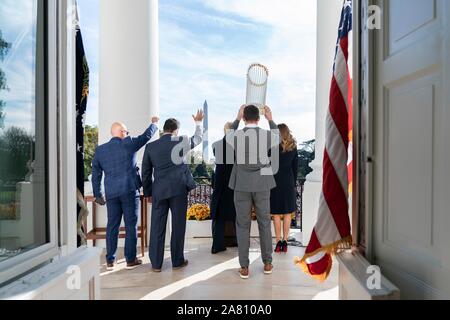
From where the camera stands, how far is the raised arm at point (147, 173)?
3.77m

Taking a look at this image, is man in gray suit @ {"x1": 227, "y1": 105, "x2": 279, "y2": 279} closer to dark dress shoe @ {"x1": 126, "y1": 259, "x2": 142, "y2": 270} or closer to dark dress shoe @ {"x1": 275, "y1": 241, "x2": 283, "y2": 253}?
dark dress shoe @ {"x1": 275, "y1": 241, "x2": 283, "y2": 253}

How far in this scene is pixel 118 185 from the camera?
378 centimetres

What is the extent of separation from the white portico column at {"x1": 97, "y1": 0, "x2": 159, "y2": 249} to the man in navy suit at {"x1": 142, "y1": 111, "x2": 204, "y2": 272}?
4.13ft

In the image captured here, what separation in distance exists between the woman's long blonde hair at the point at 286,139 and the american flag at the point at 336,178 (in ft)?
8.20

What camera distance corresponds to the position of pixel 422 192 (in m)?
1.23

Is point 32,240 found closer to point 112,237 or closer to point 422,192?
point 422,192

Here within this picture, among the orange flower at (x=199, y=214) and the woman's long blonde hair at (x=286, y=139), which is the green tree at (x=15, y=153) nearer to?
the woman's long blonde hair at (x=286, y=139)

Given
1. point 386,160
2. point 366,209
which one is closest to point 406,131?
point 386,160

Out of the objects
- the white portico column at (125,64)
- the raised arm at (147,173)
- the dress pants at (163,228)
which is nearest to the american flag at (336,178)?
the dress pants at (163,228)

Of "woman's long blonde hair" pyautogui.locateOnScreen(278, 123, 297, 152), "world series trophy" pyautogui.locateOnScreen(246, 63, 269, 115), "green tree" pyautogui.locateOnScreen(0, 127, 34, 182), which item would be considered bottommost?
"green tree" pyautogui.locateOnScreen(0, 127, 34, 182)

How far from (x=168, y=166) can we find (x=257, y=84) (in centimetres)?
157

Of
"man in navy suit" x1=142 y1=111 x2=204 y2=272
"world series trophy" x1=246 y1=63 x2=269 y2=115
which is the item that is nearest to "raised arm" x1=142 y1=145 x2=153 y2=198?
"man in navy suit" x1=142 y1=111 x2=204 y2=272

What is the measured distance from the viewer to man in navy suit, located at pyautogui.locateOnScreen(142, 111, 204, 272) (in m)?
3.70

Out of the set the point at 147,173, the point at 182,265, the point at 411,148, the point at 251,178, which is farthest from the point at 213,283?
the point at 411,148
